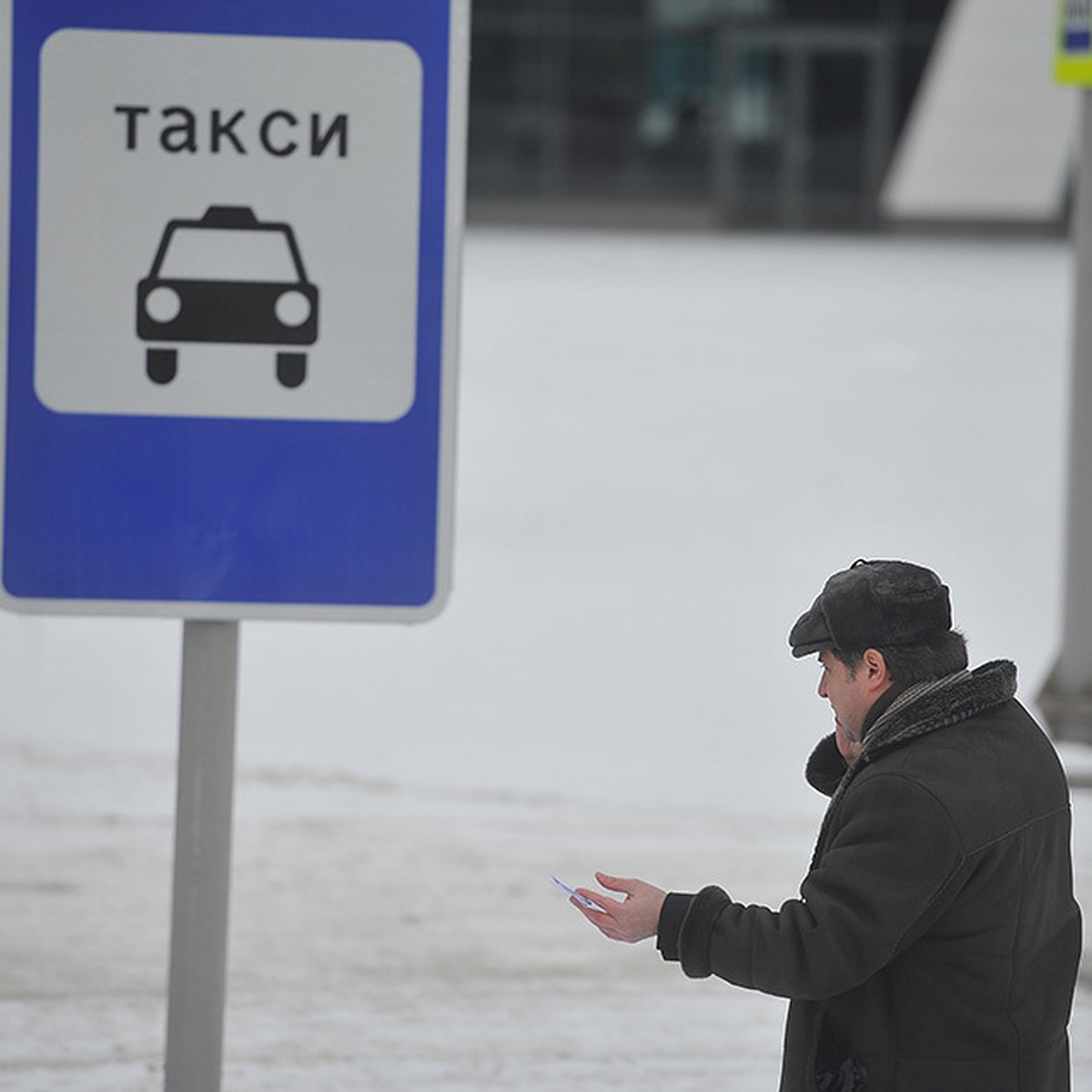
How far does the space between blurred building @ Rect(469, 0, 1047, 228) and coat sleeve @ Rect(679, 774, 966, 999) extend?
26.9 m

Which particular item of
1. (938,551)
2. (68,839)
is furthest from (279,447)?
(938,551)

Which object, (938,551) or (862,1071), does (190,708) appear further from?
(938,551)

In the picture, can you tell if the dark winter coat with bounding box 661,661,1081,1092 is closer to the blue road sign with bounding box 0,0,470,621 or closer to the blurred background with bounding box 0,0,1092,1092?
the blue road sign with bounding box 0,0,470,621

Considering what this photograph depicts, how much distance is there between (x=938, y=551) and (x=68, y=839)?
4.71 m

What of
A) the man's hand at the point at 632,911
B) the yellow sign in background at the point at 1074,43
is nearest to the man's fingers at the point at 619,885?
the man's hand at the point at 632,911

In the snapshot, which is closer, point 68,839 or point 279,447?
point 279,447

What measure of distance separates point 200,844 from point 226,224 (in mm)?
683

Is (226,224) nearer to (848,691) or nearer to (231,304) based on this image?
(231,304)

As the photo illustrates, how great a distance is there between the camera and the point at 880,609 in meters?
2.29

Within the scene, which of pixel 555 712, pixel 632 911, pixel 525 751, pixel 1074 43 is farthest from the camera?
pixel 555 712

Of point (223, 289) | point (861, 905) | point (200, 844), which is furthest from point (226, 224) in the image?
point (861, 905)

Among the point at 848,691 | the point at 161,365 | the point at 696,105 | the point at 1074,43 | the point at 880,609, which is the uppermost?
the point at 696,105

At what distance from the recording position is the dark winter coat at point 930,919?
2176 mm

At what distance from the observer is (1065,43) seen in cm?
641
